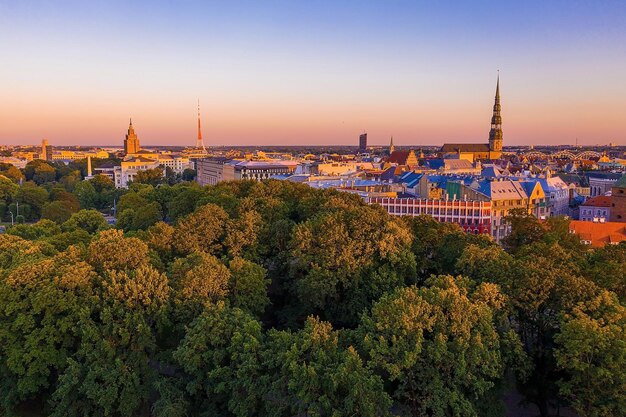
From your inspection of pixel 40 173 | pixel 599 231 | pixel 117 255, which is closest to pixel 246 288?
pixel 117 255

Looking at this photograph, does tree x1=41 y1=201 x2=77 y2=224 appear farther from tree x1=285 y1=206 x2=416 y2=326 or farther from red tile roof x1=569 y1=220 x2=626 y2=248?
red tile roof x1=569 y1=220 x2=626 y2=248

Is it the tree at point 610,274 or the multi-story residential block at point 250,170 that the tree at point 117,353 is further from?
the multi-story residential block at point 250,170

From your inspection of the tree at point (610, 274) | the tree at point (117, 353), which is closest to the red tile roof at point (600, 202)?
the tree at point (610, 274)

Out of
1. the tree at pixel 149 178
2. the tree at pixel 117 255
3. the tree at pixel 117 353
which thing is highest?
the tree at pixel 117 255

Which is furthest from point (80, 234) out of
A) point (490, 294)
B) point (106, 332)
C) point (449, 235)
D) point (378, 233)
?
point (490, 294)

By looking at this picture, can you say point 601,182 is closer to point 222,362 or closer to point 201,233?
point 201,233

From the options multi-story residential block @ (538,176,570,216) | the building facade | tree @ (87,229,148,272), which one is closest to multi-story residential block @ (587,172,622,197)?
multi-story residential block @ (538,176,570,216)

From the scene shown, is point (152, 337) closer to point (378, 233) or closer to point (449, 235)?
point (378, 233)
